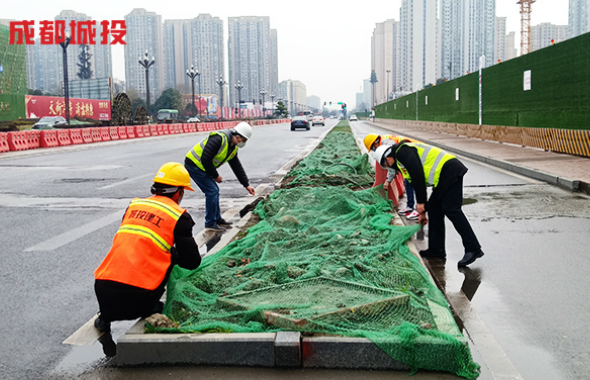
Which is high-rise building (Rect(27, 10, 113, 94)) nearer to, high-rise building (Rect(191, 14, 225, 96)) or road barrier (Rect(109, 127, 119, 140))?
high-rise building (Rect(191, 14, 225, 96))

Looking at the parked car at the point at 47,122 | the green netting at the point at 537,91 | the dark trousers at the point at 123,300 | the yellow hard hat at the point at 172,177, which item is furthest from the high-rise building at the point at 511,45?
the dark trousers at the point at 123,300

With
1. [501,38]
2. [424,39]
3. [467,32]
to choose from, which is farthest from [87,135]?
[501,38]

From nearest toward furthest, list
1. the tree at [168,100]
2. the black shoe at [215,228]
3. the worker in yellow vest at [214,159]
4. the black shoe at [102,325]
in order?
the black shoe at [102,325] < the worker in yellow vest at [214,159] < the black shoe at [215,228] < the tree at [168,100]

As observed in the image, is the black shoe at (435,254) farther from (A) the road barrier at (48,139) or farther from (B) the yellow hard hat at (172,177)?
(A) the road barrier at (48,139)

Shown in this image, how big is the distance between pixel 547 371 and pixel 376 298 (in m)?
1.25

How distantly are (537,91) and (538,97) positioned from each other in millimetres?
281

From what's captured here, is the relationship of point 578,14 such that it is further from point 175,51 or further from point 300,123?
point 175,51

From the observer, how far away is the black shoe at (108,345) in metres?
4.03

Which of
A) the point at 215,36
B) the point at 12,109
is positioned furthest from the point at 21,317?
the point at 215,36

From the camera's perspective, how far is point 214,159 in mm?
8070

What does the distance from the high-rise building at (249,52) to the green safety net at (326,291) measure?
155133 millimetres

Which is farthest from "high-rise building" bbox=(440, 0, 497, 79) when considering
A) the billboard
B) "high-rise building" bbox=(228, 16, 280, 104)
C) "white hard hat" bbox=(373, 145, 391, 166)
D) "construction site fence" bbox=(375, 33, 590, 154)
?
"white hard hat" bbox=(373, 145, 391, 166)

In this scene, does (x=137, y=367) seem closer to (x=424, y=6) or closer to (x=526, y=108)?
(x=526, y=108)

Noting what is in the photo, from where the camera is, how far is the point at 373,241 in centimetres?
652
